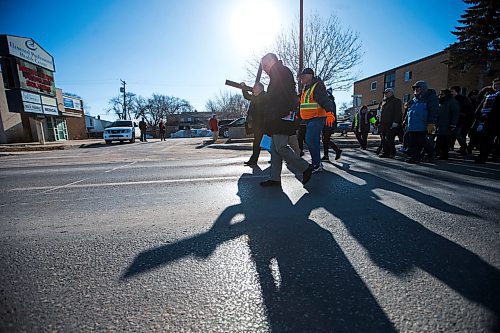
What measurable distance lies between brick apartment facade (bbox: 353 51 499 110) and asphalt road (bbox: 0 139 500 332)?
80.5ft

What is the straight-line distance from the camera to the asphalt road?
1.21 m

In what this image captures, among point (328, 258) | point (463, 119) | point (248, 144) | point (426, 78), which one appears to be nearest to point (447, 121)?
point (463, 119)

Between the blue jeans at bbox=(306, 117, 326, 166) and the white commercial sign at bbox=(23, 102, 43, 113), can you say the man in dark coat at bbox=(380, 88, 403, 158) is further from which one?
the white commercial sign at bbox=(23, 102, 43, 113)

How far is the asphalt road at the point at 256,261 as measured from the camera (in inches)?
47.7

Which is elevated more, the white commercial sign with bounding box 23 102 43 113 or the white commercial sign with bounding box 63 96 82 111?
the white commercial sign with bounding box 63 96 82 111

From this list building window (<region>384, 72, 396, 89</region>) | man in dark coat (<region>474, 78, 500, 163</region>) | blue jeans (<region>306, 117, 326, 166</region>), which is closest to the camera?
blue jeans (<region>306, 117, 326, 166</region>)

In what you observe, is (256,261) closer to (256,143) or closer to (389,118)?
(256,143)

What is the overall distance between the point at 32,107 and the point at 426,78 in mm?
40702

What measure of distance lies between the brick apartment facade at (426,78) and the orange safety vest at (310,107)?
2222 centimetres

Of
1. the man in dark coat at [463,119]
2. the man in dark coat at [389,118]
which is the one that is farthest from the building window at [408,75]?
the man in dark coat at [389,118]

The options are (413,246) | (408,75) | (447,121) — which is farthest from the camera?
(408,75)

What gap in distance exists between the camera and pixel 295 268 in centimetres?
163

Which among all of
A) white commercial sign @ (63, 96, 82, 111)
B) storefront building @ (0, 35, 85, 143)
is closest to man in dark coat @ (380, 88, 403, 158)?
storefront building @ (0, 35, 85, 143)

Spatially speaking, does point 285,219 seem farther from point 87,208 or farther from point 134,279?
point 87,208
